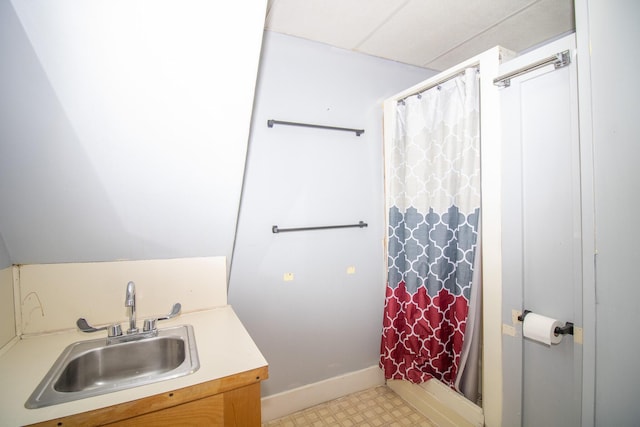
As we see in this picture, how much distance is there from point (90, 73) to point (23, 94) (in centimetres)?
→ 22

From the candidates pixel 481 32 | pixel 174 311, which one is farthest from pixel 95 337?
pixel 481 32

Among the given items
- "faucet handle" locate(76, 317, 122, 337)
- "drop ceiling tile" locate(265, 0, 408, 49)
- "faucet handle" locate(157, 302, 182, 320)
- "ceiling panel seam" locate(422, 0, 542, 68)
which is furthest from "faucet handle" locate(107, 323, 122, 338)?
"ceiling panel seam" locate(422, 0, 542, 68)

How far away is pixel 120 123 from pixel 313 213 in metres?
1.16

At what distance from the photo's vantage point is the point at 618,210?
822 mm

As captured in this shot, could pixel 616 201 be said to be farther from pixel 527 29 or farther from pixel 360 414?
pixel 360 414

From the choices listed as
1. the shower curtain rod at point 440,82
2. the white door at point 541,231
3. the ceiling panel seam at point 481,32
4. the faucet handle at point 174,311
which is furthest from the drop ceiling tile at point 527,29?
the faucet handle at point 174,311

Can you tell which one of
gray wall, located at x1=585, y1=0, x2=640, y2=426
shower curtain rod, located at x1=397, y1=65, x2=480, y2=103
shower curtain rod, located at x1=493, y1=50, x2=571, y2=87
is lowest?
gray wall, located at x1=585, y1=0, x2=640, y2=426

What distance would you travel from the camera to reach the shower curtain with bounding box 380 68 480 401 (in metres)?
1.62

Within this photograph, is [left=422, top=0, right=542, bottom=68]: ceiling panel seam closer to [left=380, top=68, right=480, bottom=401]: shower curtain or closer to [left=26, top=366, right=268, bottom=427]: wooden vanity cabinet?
[left=380, top=68, right=480, bottom=401]: shower curtain

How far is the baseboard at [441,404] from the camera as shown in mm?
1620

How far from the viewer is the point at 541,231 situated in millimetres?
1299

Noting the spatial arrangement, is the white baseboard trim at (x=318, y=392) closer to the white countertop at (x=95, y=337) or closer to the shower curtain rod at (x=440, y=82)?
the white countertop at (x=95, y=337)

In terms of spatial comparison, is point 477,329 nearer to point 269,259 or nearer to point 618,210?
point 618,210

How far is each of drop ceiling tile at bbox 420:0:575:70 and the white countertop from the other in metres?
2.17
